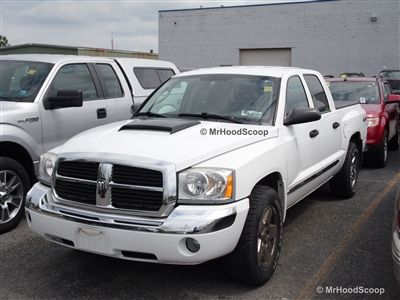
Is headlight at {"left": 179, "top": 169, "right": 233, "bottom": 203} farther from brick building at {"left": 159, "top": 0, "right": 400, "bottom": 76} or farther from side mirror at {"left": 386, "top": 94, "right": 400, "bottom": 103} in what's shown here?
brick building at {"left": 159, "top": 0, "right": 400, "bottom": 76}

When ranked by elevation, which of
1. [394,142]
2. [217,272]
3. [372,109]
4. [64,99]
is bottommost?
[394,142]

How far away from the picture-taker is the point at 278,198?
3957 mm

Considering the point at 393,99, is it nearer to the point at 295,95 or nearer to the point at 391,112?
the point at 391,112

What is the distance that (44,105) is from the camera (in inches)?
219

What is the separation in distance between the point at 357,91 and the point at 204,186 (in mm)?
7305

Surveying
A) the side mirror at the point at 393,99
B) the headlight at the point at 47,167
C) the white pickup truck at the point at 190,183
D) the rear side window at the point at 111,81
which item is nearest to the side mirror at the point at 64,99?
the rear side window at the point at 111,81

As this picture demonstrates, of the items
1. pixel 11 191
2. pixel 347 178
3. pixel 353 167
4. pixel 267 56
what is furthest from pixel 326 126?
pixel 267 56

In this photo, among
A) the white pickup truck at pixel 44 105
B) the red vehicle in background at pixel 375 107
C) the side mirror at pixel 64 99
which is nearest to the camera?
the white pickup truck at pixel 44 105

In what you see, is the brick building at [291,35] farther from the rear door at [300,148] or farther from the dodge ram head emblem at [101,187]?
the dodge ram head emblem at [101,187]

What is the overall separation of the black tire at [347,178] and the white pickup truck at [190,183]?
1690 millimetres

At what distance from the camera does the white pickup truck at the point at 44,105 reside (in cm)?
524

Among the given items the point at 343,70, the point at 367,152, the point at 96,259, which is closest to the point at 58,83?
the point at 96,259

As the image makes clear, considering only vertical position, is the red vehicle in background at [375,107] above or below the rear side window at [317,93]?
below

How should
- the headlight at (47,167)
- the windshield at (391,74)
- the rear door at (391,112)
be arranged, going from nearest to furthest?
the headlight at (47,167), the rear door at (391,112), the windshield at (391,74)
